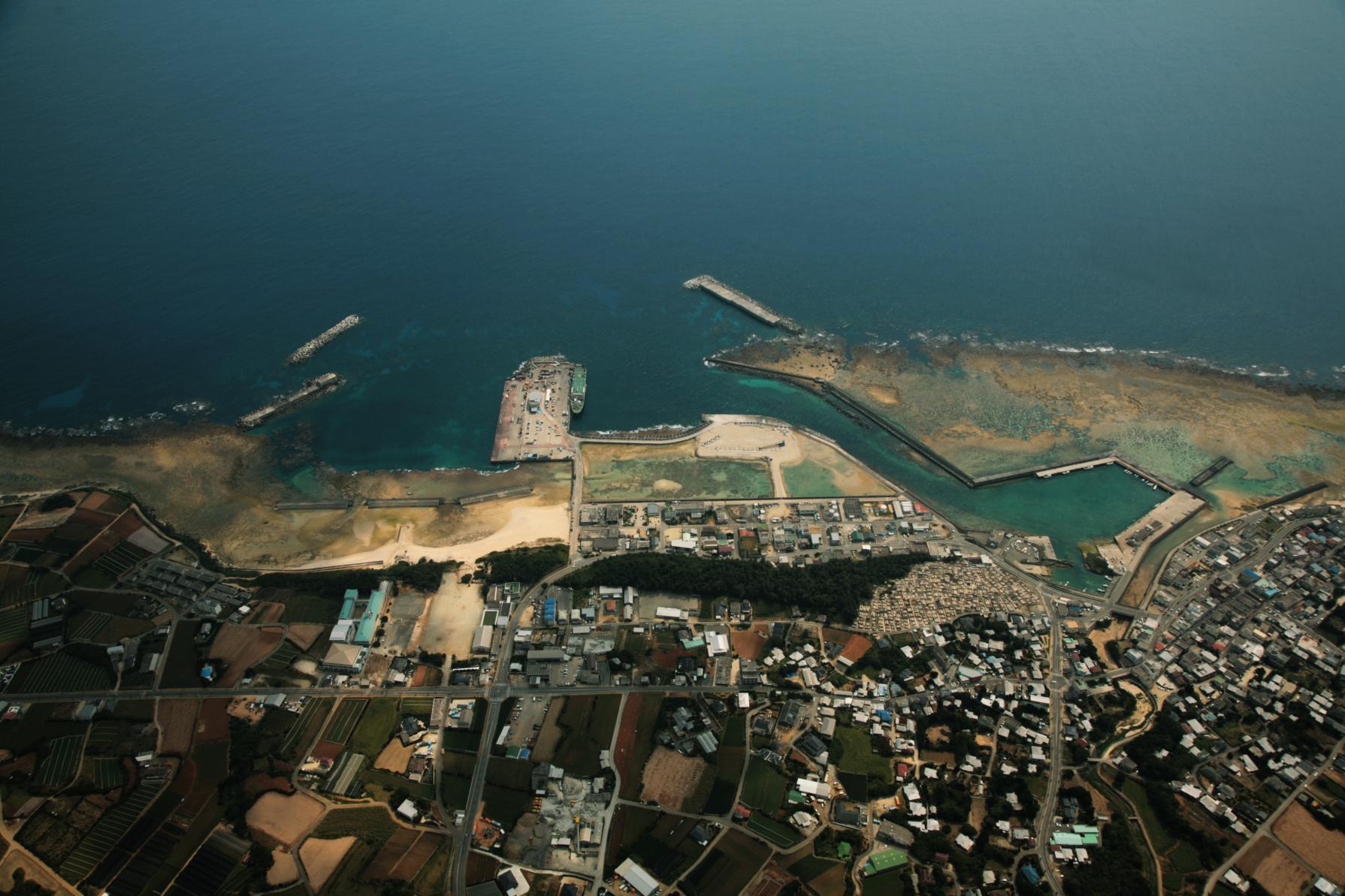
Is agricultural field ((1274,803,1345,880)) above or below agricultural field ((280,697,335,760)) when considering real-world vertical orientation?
above

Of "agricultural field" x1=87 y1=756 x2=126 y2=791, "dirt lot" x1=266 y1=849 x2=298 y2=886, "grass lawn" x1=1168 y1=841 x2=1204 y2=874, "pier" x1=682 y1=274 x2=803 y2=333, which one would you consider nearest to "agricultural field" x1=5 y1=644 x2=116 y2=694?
"agricultural field" x1=87 y1=756 x2=126 y2=791

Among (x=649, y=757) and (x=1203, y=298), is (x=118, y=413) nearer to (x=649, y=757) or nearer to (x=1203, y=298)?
(x=649, y=757)

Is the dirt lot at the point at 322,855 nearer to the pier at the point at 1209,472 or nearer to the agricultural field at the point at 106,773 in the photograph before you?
the agricultural field at the point at 106,773

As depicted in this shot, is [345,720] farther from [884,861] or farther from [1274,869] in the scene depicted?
[1274,869]

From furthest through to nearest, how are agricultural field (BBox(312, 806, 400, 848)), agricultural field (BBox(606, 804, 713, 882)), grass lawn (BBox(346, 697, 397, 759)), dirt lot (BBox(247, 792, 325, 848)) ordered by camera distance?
grass lawn (BBox(346, 697, 397, 759)) < dirt lot (BBox(247, 792, 325, 848)) < agricultural field (BBox(312, 806, 400, 848)) < agricultural field (BBox(606, 804, 713, 882))

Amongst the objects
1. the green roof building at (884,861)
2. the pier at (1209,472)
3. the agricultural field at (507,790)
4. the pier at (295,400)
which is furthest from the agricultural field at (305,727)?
the pier at (1209,472)

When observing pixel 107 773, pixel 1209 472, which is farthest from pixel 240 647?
pixel 1209 472

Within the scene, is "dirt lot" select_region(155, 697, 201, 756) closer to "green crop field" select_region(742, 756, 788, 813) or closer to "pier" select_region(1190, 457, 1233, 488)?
"green crop field" select_region(742, 756, 788, 813)
